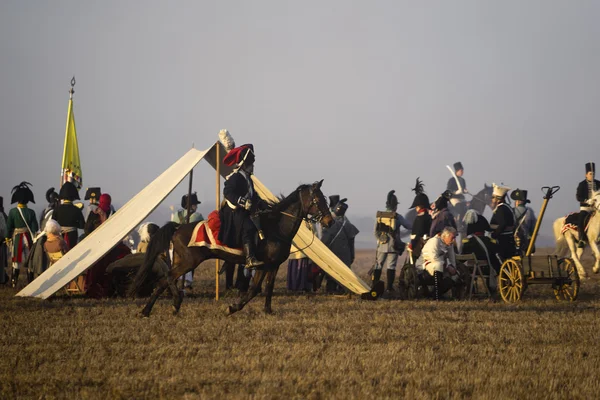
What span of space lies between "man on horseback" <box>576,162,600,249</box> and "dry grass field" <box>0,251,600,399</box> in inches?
240

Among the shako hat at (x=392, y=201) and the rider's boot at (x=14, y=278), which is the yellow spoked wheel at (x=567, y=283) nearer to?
the shako hat at (x=392, y=201)

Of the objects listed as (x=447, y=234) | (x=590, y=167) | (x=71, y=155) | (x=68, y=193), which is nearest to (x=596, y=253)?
(x=590, y=167)

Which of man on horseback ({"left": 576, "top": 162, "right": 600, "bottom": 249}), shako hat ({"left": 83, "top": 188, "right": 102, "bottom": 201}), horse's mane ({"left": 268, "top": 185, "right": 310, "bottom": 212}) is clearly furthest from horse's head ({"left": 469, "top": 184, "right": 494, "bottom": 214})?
horse's mane ({"left": 268, "top": 185, "right": 310, "bottom": 212})

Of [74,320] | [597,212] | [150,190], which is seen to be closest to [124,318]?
[74,320]

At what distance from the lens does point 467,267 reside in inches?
557

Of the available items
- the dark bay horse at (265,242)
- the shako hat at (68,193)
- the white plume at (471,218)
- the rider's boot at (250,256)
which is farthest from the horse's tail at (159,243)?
the white plume at (471,218)

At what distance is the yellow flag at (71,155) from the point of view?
18644mm

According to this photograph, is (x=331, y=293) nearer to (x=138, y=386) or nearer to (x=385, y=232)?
(x=385, y=232)

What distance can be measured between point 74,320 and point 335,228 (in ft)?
23.7

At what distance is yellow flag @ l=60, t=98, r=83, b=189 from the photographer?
18.6 meters

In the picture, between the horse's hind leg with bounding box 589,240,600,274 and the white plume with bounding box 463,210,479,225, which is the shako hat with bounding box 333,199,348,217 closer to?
the white plume with bounding box 463,210,479,225

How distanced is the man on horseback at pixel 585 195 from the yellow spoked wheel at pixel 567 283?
4.39 meters

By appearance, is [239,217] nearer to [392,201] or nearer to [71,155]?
[392,201]

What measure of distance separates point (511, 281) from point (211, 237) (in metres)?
5.10
